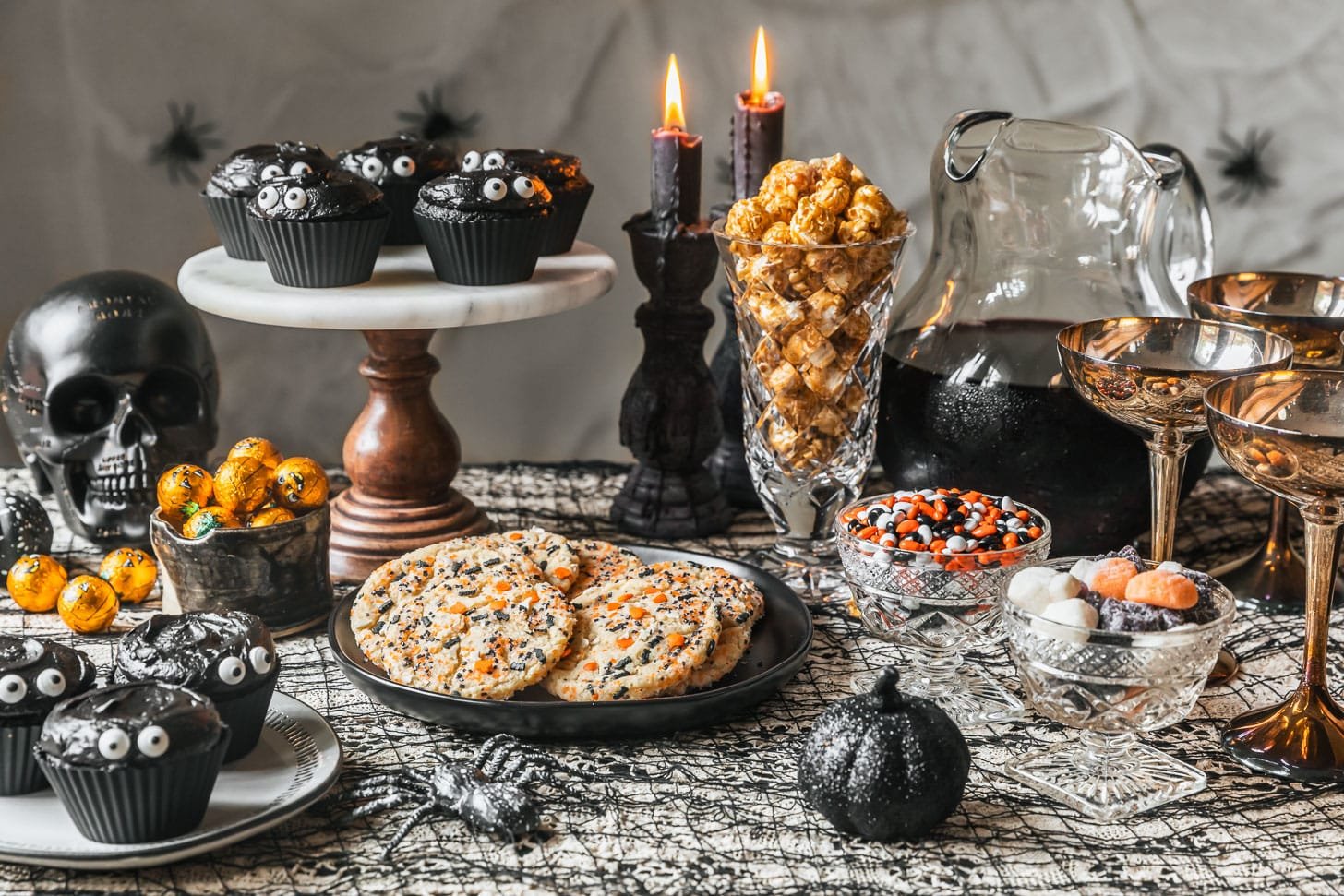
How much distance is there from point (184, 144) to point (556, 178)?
1.55 ft

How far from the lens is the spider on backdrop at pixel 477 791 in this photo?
830 millimetres

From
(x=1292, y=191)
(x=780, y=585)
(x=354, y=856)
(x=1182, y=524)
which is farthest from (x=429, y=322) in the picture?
(x=1292, y=191)

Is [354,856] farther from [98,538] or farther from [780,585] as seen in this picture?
[98,538]

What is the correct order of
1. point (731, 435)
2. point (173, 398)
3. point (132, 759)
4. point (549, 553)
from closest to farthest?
point (132, 759), point (549, 553), point (173, 398), point (731, 435)

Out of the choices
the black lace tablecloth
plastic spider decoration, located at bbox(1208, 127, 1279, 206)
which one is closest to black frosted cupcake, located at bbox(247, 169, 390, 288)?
the black lace tablecloth

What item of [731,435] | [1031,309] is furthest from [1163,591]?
[731,435]

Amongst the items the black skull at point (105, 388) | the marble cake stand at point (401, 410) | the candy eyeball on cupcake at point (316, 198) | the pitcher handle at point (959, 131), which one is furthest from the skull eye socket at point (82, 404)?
the pitcher handle at point (959, 131)

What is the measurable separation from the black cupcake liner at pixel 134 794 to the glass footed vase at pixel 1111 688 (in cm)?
47

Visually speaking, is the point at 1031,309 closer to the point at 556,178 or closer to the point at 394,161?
the point at 556,178

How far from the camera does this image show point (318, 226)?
1100 mm

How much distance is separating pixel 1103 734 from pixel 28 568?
833 mm

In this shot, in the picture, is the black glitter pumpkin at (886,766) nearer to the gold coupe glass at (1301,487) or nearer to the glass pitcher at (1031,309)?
the gold coupe glass at (1301,487)

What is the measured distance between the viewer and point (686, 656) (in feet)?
3.07

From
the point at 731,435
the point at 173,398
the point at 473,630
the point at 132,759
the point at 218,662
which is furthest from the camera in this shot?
the point at 731,435
